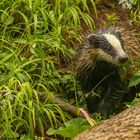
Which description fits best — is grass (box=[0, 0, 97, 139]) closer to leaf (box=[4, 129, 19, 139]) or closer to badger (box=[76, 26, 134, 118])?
leaf (box=[4, 129, 19, 139])

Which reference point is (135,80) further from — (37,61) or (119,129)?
(119,129)

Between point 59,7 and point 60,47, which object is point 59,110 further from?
point 59,7

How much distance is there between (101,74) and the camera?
494 cm

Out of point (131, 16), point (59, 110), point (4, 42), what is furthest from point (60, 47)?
point (131, 16)

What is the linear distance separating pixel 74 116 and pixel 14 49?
1.06m

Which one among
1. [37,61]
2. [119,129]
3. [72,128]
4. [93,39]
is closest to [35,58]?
[37,61]

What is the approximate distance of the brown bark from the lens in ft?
9.67

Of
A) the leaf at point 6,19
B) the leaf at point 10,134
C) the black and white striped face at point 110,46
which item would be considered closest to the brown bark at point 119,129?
the leaf at point 10,134

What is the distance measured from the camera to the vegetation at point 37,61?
14.3ft

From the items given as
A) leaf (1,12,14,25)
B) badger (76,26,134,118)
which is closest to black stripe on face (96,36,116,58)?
badger (76,26,134,118)

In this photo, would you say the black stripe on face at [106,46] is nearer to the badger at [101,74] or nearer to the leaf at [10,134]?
the badger at [101,74]

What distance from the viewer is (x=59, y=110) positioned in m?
4.50

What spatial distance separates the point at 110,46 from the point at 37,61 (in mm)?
758

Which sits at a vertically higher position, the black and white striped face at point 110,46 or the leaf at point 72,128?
the black and white striped face at point 110,46
